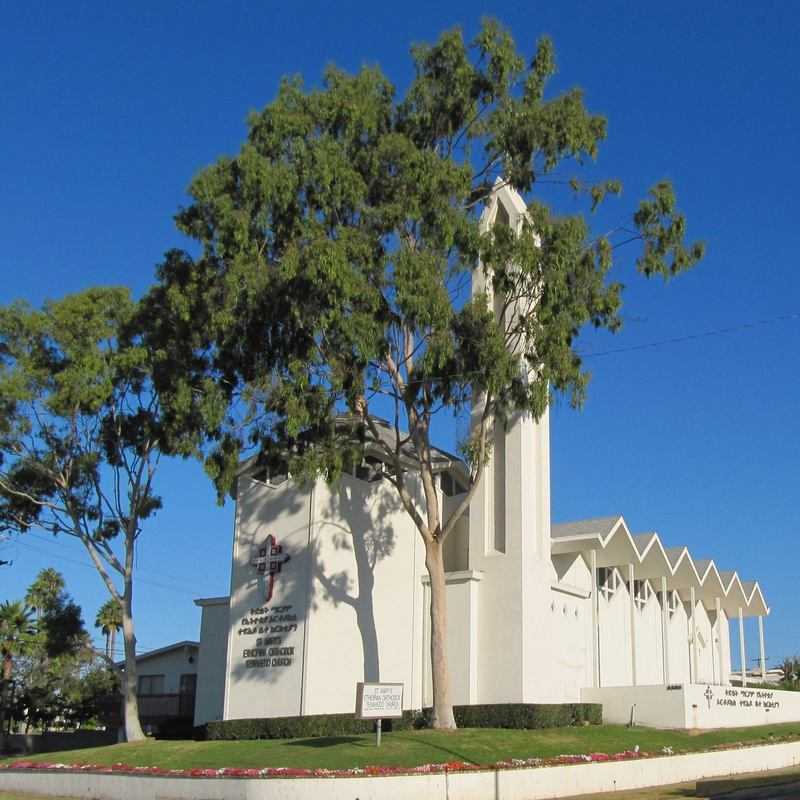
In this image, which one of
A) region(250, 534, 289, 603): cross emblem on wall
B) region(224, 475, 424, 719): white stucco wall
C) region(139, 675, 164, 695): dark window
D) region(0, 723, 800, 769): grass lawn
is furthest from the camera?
region(139, 675, 164, 695): dark window

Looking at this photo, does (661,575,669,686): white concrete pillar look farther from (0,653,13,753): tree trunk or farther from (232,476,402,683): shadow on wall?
(0,653,13,753): tree trunk

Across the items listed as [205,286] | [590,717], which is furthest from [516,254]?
[590,717]

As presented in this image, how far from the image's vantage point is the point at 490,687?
3303 centimetres

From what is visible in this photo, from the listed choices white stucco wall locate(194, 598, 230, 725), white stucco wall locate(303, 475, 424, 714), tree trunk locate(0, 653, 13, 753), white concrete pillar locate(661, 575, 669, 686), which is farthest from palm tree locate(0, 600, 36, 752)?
white concrete pillar locate(661, 575, 669, 686)

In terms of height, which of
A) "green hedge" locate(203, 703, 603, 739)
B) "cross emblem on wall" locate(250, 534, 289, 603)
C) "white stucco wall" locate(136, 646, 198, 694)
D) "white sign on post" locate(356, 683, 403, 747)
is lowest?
"green hedge" locate(203, 703, 603, 739)

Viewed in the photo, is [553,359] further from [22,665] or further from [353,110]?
[22,665]

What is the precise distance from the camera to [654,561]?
44688 millimetres

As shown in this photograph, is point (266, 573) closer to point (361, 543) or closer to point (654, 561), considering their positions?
point (361, 543)

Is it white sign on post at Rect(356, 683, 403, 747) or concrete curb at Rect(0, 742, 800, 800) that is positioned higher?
white sign on post at Rect(356, 683, 403, 747)

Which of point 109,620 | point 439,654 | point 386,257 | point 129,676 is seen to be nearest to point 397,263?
point 386,257

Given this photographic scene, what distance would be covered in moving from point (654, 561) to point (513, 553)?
1306 cm

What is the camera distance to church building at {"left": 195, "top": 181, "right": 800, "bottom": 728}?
33.3 m

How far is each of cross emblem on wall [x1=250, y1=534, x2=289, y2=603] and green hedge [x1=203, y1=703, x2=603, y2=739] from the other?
13.8ft

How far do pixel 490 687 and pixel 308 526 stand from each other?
297 inches
